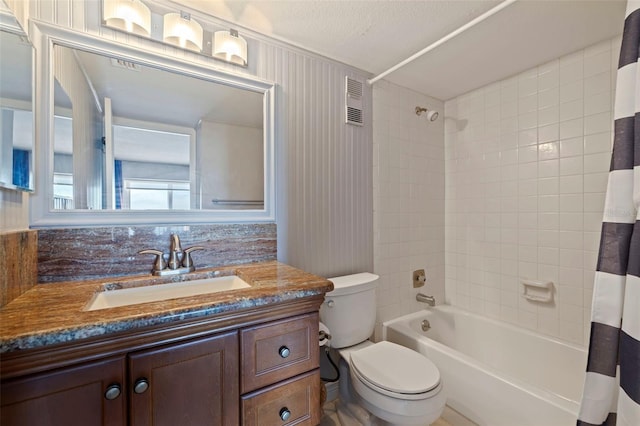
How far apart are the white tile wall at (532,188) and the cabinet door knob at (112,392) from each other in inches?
89.2

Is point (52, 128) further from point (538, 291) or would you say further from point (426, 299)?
point (538, 291)

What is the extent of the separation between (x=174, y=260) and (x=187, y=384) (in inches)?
22.7

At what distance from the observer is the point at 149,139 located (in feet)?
4.07

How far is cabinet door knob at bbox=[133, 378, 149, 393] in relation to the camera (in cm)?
70

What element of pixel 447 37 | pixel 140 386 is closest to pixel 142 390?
pixel 140 386

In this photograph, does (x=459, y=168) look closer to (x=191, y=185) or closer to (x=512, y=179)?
(x=512, y=179)

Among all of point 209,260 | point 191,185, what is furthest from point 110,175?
point 209,260

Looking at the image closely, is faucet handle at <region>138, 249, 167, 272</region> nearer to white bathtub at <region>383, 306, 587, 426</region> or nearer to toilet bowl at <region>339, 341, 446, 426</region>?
toilet bowl at <region>339, 341, 446, 426</region>

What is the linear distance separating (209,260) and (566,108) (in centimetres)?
227

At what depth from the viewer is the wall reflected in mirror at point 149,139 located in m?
1.11

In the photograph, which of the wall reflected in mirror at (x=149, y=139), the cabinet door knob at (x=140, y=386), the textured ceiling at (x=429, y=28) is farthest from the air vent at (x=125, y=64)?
the cabinet door knob at (x=140, y=386)

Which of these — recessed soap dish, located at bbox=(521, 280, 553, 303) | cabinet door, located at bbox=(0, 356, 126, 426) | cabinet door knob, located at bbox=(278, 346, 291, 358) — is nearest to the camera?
cabinet door, located at bbox=(0, 356, 126, 426)

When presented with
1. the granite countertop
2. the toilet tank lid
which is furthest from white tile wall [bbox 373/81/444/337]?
the granite countertop

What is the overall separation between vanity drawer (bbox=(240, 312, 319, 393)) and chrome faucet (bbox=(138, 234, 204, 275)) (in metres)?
0.53
